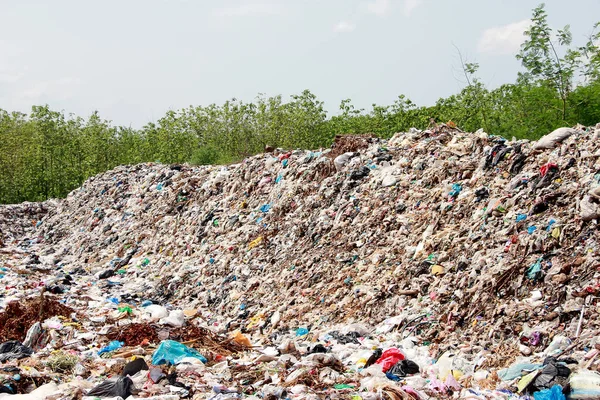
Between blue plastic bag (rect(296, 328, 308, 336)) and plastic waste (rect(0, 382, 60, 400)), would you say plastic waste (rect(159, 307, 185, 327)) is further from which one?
plastic waste (rect(0, 382, 60, 400))

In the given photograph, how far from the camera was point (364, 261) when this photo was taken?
689 cm

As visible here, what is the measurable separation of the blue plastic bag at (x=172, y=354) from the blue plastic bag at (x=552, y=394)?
2.62m

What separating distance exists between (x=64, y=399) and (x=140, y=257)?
7658mm

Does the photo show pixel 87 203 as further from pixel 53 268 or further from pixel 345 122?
pixel 345 122

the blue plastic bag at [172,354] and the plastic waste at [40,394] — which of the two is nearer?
the plastic waste at [40,394]

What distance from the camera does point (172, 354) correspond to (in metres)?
4.48

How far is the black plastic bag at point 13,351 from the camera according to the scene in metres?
4.57

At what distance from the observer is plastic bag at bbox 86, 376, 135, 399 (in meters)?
3.58

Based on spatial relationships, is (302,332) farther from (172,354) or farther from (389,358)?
(172,354)

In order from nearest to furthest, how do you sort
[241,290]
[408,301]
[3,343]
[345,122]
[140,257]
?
[3,343] → [408,301] → [241,290] → [140,257] → [345,122]

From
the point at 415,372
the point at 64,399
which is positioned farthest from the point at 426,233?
the point at 64,399

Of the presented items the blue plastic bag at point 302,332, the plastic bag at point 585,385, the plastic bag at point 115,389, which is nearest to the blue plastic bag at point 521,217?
the plastic bag at point 585,385

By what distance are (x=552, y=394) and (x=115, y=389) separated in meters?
2.92

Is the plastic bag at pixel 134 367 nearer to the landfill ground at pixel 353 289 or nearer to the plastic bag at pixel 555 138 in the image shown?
Result: the landfill ground at pixel 353 289
